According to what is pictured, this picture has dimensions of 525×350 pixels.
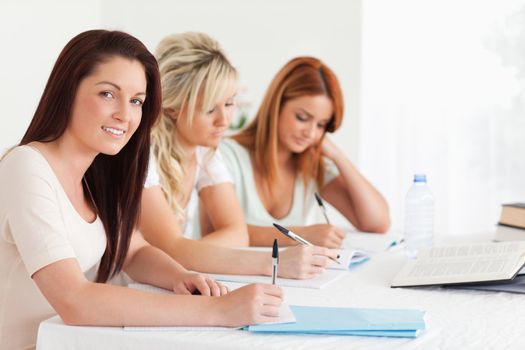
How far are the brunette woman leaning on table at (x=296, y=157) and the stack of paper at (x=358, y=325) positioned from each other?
1.22 metres

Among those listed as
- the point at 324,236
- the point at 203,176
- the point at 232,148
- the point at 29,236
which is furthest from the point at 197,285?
the point at 232,148

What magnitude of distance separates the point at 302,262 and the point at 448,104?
108 inches

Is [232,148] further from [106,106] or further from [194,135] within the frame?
[106,106]

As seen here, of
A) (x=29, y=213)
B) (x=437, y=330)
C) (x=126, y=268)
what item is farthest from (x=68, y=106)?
(x=437, y=330)

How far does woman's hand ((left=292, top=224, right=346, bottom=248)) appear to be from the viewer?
6.22ft

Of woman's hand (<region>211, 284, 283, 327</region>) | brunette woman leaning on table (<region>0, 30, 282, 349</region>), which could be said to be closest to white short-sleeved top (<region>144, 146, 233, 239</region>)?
brunette woman leaning on table (<region>0, 30, 282, 349</region>)

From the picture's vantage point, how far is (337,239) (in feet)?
6.29

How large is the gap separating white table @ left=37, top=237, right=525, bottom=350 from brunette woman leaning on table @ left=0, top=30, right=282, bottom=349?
0.11 feet

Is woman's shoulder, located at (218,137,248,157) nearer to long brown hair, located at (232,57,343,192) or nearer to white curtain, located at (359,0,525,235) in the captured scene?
long brown hair, located at (232,57,343,192)

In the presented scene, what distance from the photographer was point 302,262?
5.03 ft

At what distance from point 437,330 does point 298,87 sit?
1390 millimetres

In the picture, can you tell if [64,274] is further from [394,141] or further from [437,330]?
[394,141]

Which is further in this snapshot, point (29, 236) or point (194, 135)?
point (194, 135)

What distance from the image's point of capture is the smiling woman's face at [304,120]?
7.83 feet
